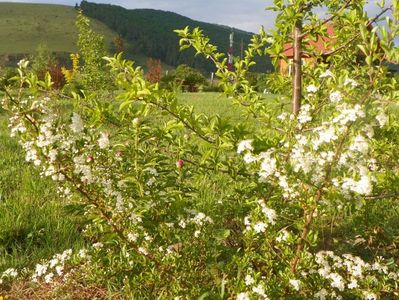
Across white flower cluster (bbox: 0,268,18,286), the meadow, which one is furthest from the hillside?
white flower cluster (bbox: 0,268,18,286)

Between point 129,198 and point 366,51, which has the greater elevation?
point 366,51

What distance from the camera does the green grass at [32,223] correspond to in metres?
3.98

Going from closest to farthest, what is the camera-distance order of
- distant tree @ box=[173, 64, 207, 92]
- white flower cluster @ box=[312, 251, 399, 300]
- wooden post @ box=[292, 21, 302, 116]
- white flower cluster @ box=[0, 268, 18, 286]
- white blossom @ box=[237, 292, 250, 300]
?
white blossom @ box=[237, 292, 250, 300] → white flower cluster @ box=[312, 251, 399, 300] → white flower cluster @ box=[0, 268, 18, 286] → wooden post @ box=[292, 21, 302, 116] → distant tree @ box=[173, 64, 207, 92]

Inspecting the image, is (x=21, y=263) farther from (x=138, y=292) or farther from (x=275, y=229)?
(x=275, y=229)

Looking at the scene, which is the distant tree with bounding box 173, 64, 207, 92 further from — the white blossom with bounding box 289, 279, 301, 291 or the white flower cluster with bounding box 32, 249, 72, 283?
the white blossom with bounding box 289, 279, 301, 291

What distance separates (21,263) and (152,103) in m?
2.29

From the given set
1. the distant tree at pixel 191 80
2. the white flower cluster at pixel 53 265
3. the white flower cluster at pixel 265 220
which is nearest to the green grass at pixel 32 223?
the white flower cluster at pixel 53 265

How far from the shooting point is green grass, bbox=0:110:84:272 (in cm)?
398

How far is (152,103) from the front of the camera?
2408 millimetres

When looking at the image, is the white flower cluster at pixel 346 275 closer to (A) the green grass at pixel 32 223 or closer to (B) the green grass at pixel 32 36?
(A) the green grass at pixel 32 223

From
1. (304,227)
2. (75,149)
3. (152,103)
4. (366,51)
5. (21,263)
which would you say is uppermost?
(366,51)

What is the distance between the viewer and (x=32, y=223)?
4.44 meters

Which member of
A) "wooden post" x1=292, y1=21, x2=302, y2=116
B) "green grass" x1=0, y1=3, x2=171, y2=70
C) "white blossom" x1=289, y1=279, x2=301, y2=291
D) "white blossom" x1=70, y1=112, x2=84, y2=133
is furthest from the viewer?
"green grass" x1=0, y1=3, x2=171, y2=70

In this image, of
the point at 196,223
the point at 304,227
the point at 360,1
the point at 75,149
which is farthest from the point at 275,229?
the point at 360,1
